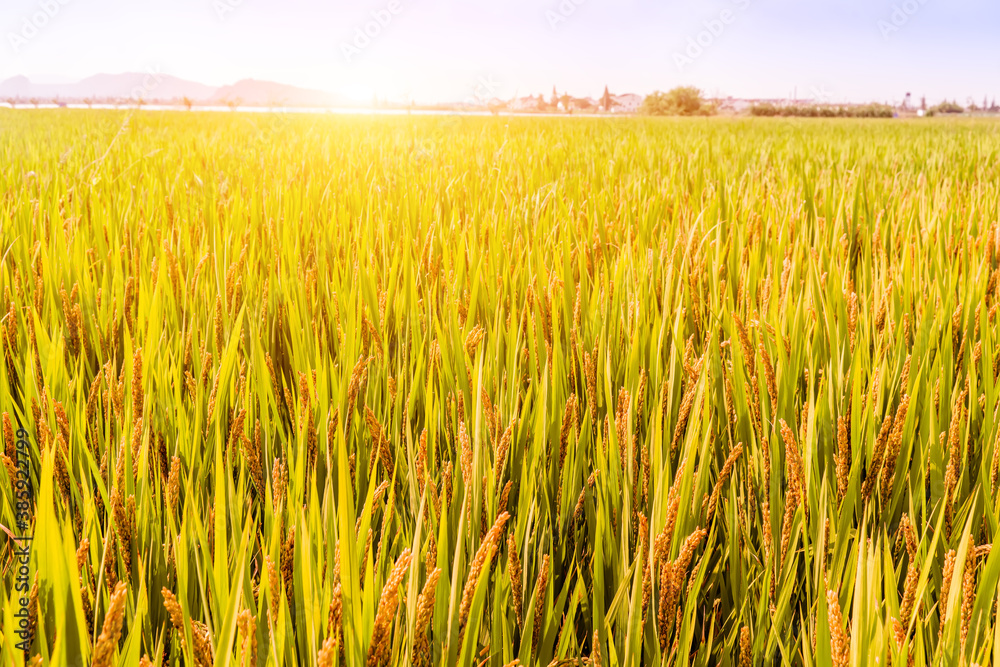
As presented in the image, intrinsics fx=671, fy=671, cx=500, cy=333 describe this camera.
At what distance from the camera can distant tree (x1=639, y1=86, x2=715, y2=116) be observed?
43.2m

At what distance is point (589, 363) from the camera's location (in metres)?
0.89

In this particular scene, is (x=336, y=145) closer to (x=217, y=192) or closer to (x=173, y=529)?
(x=217, y=192)

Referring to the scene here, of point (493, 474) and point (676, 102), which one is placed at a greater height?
point (676, 102)

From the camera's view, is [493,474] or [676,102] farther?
[676,102]

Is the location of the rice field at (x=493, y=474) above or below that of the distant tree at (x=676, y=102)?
below

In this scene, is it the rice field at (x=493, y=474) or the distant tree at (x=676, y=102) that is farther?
the distant tree at (x=676, y=102)

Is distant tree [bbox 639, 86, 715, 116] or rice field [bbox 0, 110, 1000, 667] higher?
distant tree [bbox 639, 86, 715, 116]

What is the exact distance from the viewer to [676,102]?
45125 mm

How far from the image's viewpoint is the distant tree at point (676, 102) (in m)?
43.2

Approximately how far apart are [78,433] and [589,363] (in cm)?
63

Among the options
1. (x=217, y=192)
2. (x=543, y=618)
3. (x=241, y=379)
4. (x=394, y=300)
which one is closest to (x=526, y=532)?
(x=543, y=618)

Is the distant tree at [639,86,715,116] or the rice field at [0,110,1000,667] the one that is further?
the distant tree at [639,86,715,116]

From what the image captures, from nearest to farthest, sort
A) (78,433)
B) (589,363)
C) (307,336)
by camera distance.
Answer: (78,433) < (589,363) < (307,336)

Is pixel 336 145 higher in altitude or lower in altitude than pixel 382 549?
higher
